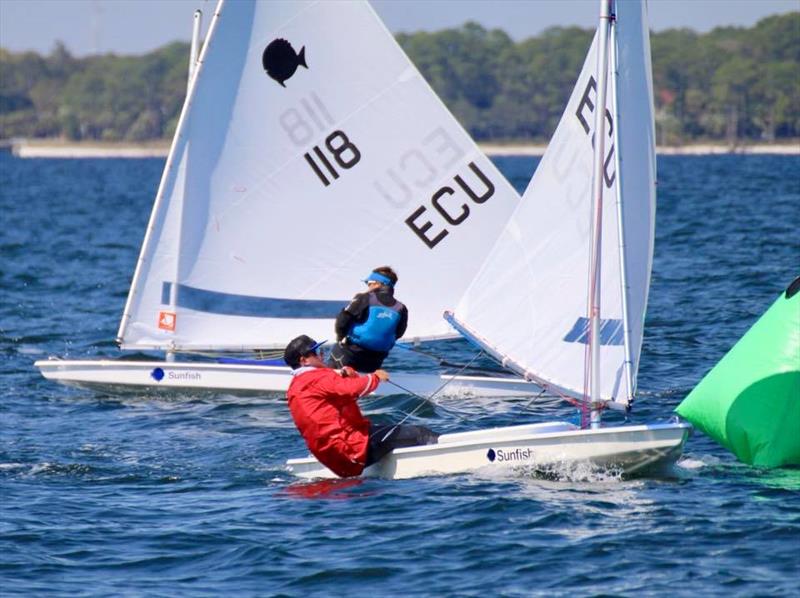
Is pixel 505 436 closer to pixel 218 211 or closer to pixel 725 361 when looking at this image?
pixel 725 361

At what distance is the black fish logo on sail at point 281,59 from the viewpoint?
17188mm

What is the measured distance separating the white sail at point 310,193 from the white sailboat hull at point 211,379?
1.21 feet

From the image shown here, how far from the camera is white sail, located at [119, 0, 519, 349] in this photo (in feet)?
56.3

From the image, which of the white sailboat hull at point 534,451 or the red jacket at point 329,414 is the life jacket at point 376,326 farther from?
the red jacket at point 329,414

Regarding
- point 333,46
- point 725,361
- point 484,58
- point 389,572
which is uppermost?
point 484,58

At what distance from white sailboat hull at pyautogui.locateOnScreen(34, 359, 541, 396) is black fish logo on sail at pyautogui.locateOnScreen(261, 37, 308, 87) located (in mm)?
3134

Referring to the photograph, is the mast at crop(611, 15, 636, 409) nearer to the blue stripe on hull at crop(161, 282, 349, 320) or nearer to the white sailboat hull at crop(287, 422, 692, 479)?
the white sailboat hull at crop(287, 422, 692, 479)

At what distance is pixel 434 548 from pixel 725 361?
10.3 feet

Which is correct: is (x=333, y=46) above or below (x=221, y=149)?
above

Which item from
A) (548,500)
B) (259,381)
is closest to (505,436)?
(548,500)

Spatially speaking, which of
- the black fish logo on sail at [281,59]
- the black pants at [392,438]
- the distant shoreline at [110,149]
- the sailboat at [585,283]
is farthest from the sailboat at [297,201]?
the distant shoreline at [110,149]

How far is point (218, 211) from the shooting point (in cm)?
1731

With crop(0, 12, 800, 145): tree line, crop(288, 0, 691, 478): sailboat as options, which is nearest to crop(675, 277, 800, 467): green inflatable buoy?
crop(288, 0, 691, 478): sailboat

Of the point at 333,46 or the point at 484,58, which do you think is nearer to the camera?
the point at 333,46
